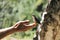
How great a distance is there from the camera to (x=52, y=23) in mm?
528

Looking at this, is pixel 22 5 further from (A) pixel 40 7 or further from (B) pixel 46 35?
(B) pixel 46 35

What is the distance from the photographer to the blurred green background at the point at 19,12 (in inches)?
77.4

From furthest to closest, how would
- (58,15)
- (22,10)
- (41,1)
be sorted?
(22,10)
(41,1)
(58,15)

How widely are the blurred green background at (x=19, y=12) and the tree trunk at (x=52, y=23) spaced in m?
1.36

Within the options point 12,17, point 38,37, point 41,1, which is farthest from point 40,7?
point 38,37

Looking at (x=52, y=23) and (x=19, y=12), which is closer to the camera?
(x=52, y=23)

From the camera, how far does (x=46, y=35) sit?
54 centimetres

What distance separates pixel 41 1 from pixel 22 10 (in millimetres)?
258

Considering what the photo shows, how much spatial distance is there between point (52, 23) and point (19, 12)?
1570 mm

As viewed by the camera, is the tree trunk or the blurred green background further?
the blurred green background

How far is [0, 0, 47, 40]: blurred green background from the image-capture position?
6.45ft

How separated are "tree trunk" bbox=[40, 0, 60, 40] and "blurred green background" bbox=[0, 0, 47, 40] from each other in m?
1.36

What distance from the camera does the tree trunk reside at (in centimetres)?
52

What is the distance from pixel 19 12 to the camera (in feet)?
6.84
